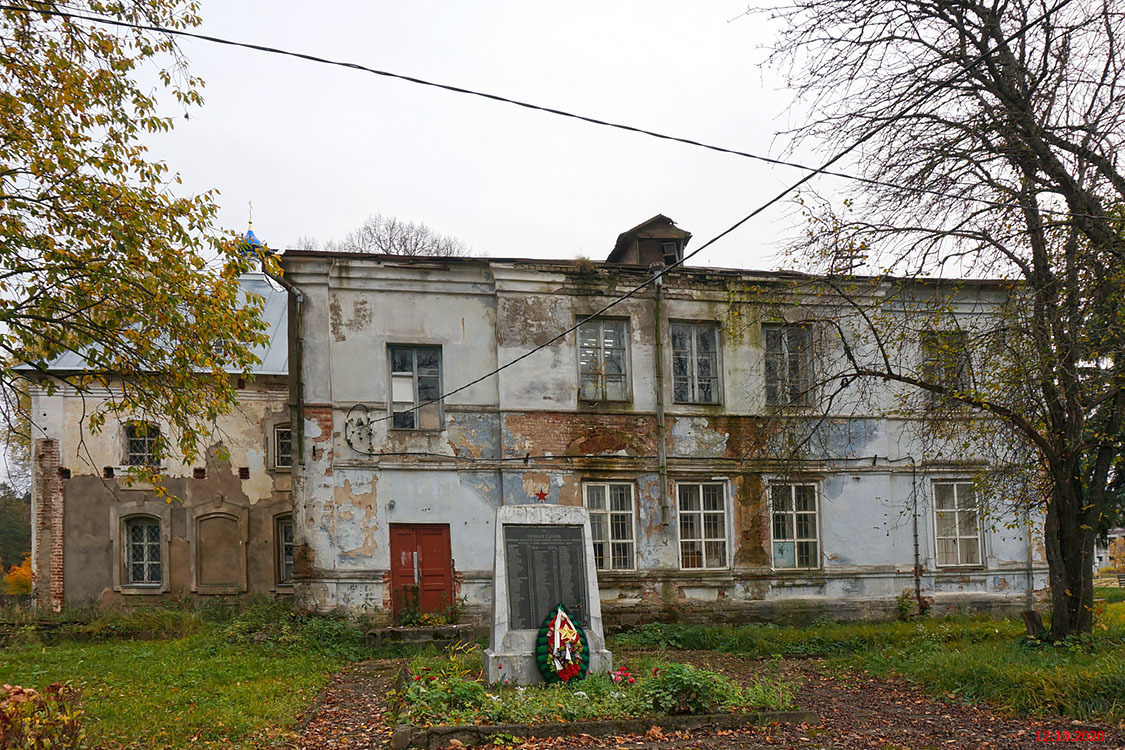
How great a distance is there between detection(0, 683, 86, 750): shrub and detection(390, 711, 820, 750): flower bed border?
8.54 feet

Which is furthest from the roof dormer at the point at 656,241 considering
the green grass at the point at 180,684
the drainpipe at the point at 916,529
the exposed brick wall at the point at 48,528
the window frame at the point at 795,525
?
the exposed brick wall at the point at 48,528

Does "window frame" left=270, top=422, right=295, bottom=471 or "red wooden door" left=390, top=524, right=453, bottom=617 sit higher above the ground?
"window frame" left=270, top=422, right=295, bottom=471

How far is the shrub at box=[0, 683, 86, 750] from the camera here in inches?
265

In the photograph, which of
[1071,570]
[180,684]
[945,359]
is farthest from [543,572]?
[1071,570]

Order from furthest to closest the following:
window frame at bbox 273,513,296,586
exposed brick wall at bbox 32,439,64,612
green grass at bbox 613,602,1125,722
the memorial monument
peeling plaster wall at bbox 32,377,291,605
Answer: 1. window frame at bbox 273,513,296,586
2. peeling plaster wall at bbox 32,377,291,605
3. exposed brick wall at bbox 32,439,64,612
4. the memorial monument
5. green grass at bbox 613,602,1125,722

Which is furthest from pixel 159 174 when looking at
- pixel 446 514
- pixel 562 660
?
pixel 446 514

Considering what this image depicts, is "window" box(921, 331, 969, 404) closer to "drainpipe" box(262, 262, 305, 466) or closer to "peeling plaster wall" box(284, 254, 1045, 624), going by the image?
"peeling plaster wall" box(284, 254, 1045, 624)

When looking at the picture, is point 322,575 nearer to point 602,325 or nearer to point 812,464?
point 602,325

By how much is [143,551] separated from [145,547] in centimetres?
11

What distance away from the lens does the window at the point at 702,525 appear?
18.0 meters

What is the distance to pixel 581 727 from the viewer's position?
28.4ft

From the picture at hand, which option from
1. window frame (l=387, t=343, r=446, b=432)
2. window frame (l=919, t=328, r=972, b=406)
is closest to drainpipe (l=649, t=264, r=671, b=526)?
window frame (l=387, t=343, r=446, b=432)

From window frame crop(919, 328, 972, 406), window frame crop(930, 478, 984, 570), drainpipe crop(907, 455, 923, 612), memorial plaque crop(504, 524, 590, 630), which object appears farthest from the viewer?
window frame crop(930, 478, 984, 570)

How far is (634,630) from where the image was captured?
55.7ft
